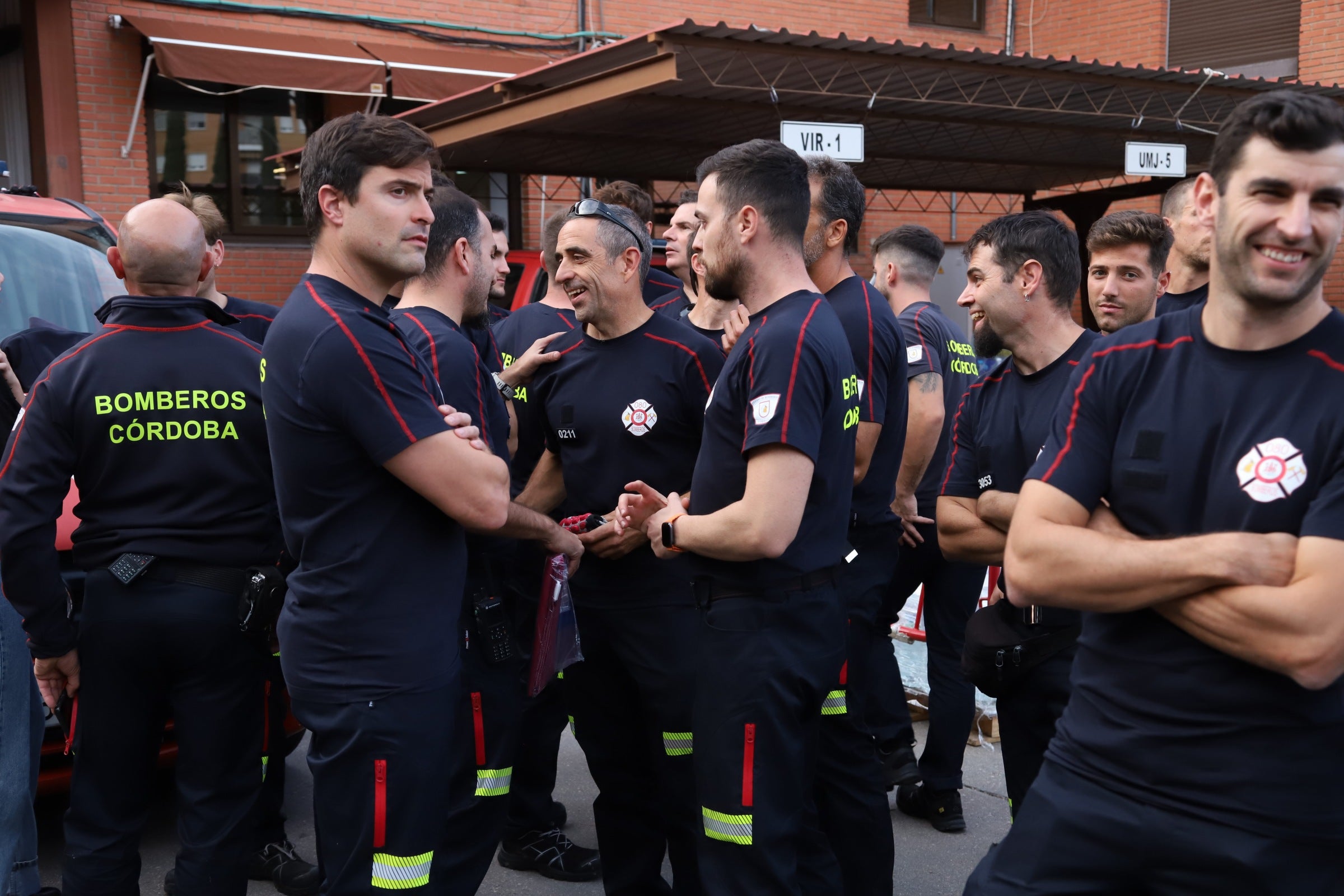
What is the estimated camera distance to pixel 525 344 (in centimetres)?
488

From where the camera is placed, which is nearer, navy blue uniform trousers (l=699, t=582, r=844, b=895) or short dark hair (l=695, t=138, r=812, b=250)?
navy blue uniform trousers (l=699, t=582, r=844, b=895)

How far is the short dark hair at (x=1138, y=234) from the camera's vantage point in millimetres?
3926

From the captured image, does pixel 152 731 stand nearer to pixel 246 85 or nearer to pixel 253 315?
pixel 253 315

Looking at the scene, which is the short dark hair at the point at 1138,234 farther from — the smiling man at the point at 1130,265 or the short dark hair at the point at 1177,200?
the short dark hair at the point at 1177,200

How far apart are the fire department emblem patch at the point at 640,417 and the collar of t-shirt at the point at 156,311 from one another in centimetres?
125

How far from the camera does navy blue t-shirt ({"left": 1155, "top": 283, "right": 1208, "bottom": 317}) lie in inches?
149

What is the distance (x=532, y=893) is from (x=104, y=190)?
10.1 metres

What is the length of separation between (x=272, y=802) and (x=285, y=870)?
260 mm

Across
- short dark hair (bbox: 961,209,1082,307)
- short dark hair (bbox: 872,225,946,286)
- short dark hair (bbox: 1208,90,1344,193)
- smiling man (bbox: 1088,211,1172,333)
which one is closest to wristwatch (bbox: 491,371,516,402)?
short dark hair (bbox: 961,209,1082,307)

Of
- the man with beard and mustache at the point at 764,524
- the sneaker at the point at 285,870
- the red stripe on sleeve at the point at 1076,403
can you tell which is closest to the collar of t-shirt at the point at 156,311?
the man with beard and mustache at the point at 764,524

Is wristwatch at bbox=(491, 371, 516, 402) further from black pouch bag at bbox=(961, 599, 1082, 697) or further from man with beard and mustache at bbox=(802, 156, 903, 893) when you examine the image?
black pouch bag at bbox=(961, 599, 1082, 697)


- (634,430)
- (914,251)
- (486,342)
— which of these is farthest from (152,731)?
(914,251)

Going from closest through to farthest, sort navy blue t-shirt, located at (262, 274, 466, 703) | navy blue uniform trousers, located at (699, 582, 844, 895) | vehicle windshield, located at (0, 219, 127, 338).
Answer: navy blue t-shirt, located at (262, 274, 466, 703) < navy blue uniform trousers, located at (699, 582, 844, 895) < vehicle windshield, located at (0, 219, 127, 338)

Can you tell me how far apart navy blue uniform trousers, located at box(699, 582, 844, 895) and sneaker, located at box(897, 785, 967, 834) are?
1689mm
